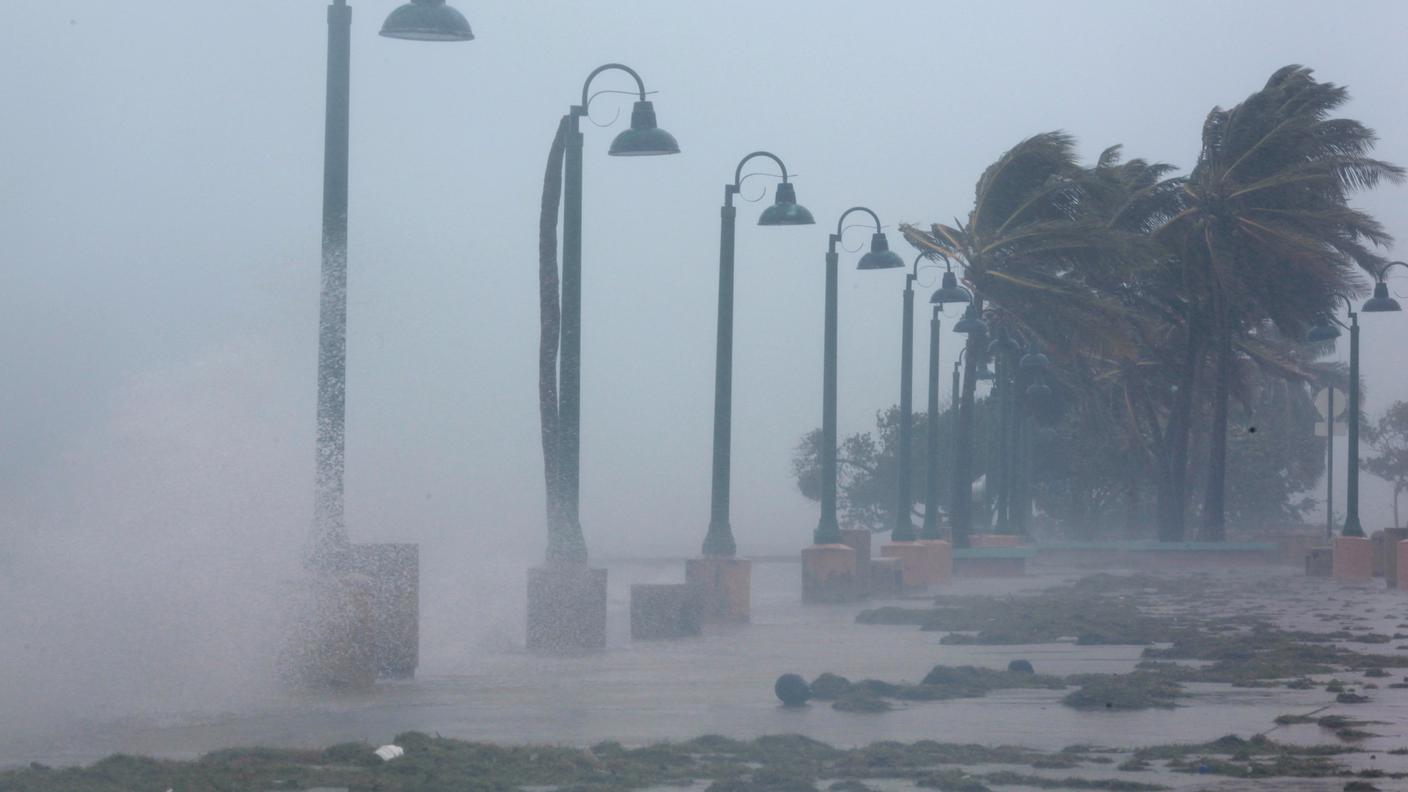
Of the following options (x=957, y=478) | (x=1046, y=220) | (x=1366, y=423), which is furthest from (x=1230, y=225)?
(x=1366, y=423)

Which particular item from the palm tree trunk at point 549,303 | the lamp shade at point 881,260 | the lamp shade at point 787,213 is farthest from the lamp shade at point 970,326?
the palm tree trunk at point 549,303

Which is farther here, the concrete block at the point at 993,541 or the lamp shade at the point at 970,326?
the concrete block at the point at 993,541

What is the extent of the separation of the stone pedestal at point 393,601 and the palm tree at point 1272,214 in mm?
33174

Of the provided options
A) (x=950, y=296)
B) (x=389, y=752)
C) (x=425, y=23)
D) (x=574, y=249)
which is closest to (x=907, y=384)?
(x=950, y=296)

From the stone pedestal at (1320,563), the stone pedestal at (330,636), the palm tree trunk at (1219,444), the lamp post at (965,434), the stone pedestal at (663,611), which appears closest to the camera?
the stone pedestal at (330,636)

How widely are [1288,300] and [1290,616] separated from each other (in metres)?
24.0

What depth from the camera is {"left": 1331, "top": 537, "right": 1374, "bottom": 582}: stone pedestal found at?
3869cm

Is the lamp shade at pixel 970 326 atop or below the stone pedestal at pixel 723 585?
atop

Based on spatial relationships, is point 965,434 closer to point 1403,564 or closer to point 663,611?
point 1403,564

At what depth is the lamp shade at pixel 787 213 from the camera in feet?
73.8

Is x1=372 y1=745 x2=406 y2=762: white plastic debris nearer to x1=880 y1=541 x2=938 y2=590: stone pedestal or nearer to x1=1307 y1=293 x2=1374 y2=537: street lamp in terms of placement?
x1=880 y1=541 x2=938 y2=590: stone pedestal

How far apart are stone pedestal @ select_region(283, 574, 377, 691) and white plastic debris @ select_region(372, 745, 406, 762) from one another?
3428mm

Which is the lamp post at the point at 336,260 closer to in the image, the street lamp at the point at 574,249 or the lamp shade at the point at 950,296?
the street lamp at the point at 574,249

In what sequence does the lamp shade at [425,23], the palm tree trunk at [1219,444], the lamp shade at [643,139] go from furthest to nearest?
1. the palm tree trunk at [1219,444]
2. the lamp shade at [643,139]
3. the lamp shade at [425,23]
